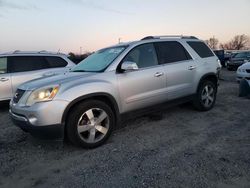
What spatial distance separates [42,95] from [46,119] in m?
0.38

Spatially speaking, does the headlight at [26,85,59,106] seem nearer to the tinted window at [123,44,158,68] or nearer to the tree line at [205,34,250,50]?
the tinted window at [123,44,158,68]

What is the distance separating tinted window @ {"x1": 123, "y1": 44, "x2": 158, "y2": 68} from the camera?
4.82 metres

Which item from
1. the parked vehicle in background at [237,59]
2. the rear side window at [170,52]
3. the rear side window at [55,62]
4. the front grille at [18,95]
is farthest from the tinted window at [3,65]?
the parked vehicle in background at [237,59]

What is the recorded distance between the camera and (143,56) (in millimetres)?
4992

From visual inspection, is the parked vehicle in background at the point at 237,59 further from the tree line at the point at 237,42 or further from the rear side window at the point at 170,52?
the tree line at the point at 237,42

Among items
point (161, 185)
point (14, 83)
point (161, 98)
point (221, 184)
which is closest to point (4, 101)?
point (14, 83)

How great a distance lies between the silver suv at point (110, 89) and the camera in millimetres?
3838

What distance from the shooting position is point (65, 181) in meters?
3.19

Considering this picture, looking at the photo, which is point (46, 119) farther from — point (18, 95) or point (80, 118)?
point (18, 95)

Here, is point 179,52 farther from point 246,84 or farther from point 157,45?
point 246,84

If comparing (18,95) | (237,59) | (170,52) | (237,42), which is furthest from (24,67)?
(237,42)

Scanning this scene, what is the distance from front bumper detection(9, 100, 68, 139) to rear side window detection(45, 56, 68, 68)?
14.0ft

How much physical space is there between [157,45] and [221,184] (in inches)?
125

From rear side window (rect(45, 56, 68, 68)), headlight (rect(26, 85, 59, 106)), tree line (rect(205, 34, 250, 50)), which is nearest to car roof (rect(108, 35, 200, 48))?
headlight (rect(26, 85, 59, 106))
